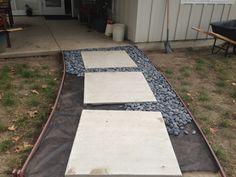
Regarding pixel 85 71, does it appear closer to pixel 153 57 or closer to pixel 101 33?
pixel 153 57

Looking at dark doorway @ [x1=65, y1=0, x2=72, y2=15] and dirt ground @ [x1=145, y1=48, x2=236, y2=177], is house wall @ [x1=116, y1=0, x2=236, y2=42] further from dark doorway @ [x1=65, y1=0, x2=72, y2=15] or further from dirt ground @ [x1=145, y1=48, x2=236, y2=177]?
dark doorway @ [x1=65, y1=0, x2=72, y2=15]

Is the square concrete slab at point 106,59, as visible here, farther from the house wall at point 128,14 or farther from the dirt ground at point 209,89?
the house wall at point 128,14

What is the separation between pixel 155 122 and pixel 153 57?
2.94 meters

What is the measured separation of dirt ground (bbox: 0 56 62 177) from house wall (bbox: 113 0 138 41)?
75.2 inches

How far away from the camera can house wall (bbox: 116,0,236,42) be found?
6035 mm

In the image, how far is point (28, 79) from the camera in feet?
15.0

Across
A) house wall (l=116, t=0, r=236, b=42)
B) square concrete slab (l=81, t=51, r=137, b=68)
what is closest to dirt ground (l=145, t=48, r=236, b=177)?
house wall (l=116, t=0, r=236, b=42)

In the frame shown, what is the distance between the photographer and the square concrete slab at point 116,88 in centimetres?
380

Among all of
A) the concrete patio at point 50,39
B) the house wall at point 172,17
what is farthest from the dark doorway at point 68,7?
the house wall at point 172,17

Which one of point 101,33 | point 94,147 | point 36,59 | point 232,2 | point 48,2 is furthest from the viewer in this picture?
point 48,2

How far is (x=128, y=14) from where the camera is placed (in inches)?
254

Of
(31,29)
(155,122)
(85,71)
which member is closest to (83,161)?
(155,122)

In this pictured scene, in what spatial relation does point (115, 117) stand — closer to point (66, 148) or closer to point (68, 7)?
point (66, 148)

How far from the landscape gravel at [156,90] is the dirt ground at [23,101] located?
34 centimetres
